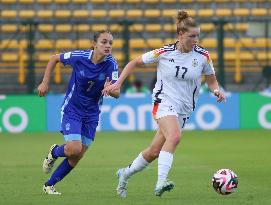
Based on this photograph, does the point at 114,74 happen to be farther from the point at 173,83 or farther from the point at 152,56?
the point at 173,83

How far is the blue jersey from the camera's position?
11438 millimetres

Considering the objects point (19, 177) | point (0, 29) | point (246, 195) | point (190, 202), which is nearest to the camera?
point (190, 202)

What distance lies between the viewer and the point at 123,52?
2531 cm

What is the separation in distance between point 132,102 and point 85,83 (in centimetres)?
1269

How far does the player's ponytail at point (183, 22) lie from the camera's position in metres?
10.3

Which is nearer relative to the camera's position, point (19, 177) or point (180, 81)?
point (180, 81)

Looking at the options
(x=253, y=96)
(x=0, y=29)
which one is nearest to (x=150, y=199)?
(x=253, y=96)

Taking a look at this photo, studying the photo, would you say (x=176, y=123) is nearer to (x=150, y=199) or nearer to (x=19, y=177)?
(x=150, y=199)

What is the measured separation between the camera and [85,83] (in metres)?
11.5

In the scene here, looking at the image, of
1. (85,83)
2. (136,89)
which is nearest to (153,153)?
(85,83)

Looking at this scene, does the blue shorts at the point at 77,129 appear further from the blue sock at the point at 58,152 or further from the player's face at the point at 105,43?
the player's face at the point at 105,43

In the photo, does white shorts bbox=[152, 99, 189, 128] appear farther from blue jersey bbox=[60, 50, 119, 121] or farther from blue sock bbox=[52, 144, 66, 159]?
blue sock bbox=[52, 144, 66, 159]

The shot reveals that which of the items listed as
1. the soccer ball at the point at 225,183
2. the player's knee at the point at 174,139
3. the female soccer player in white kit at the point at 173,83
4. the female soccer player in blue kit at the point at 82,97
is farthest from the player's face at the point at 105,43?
the soccer ball at the point at 225,183

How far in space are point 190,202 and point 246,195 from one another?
0.97 metres
